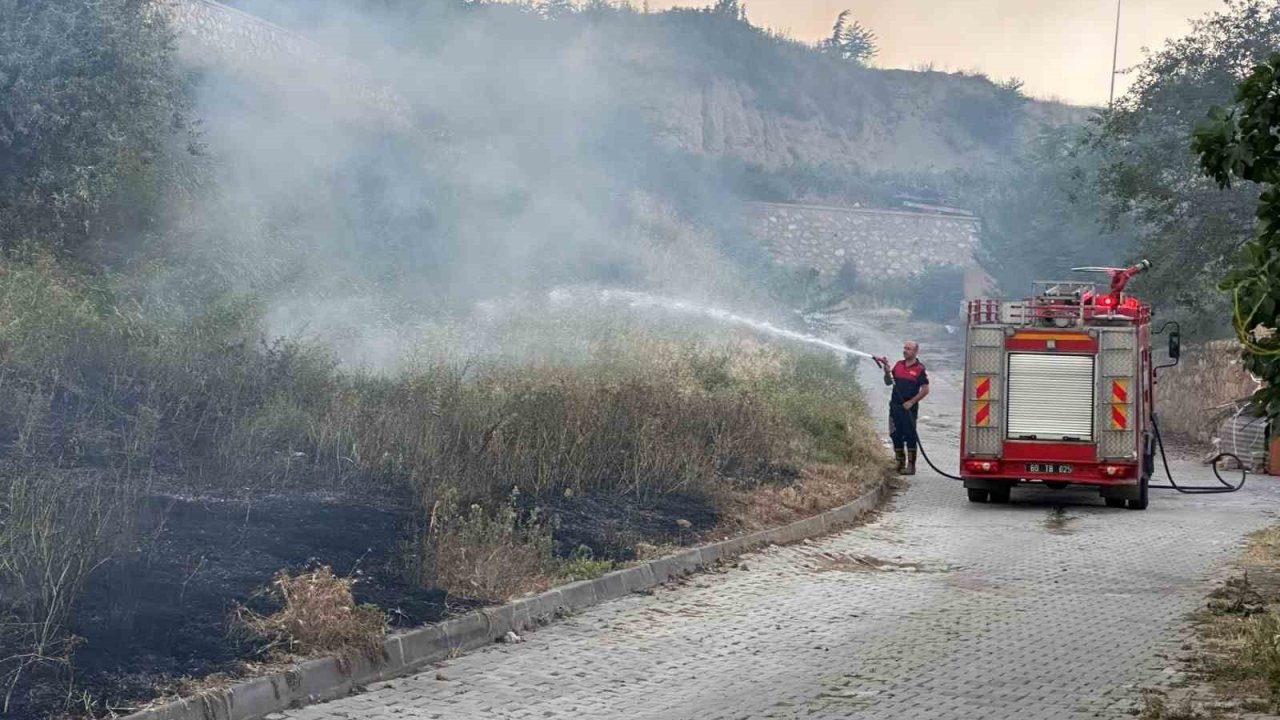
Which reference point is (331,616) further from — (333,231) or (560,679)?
(333,231)

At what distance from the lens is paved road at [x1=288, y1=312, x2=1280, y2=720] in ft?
25.9

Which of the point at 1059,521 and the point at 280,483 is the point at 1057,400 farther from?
the point at 280,483

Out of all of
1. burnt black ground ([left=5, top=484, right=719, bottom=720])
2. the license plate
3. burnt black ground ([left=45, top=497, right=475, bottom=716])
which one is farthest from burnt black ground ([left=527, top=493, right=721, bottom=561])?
the license plate

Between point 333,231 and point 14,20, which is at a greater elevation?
point 14,20

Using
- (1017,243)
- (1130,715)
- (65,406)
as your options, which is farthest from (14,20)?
(1017,243)

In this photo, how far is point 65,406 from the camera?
12164 millimetres

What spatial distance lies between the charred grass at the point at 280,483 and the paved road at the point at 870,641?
72 centimetres

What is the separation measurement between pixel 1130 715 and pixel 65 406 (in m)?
8.70

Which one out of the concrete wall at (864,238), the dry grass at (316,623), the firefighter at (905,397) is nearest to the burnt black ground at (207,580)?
the dry grass at (316,623)

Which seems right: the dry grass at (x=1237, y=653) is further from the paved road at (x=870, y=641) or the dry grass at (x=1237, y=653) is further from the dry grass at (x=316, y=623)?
the dry grass at (x=316, y=623)

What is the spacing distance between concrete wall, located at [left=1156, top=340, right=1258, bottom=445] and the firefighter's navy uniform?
8.64 meters

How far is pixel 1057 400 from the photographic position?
18594mm

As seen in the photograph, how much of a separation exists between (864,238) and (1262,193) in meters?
57.8

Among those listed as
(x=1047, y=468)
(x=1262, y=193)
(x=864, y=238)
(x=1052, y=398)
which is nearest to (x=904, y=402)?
(x=1052, y=398)
